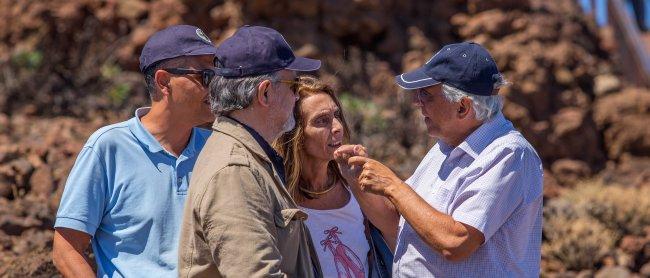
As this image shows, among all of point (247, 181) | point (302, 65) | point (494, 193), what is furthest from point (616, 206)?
point (247, 181)

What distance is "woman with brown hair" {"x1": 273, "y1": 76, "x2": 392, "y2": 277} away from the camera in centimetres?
410

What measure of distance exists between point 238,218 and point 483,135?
1.10 m

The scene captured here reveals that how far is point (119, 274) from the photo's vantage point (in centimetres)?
370

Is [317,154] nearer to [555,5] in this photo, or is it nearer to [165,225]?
[165,225]

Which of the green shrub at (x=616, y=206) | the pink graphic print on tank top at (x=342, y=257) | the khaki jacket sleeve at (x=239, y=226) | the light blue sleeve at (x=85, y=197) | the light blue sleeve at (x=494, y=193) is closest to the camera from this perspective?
the khaki jacket sleeve at (x=239, y=226)

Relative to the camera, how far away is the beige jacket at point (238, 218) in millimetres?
2980

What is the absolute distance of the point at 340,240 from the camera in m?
4.09

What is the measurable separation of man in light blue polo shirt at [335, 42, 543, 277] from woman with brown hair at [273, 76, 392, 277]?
26 centimetres

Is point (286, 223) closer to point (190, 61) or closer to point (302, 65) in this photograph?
point (302, 65)

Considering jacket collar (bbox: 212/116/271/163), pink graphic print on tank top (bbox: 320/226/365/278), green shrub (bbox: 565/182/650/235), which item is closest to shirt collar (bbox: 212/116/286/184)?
jacket collar (bbox: 212/116/271/163)

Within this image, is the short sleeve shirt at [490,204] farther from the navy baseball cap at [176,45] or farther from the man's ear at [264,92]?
the navy baseball cap at [176,45]

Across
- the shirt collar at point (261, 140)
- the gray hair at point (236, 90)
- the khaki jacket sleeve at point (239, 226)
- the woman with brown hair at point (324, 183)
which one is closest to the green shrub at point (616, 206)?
the woman with brown hair at point (324, 183)

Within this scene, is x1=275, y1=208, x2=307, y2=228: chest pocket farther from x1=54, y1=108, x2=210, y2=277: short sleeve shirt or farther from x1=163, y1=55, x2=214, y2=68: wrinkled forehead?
x1=163, y1=55, x2=214, y2=68: wrinkled forehead

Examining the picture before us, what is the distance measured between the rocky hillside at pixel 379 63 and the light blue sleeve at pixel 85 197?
7451mm
